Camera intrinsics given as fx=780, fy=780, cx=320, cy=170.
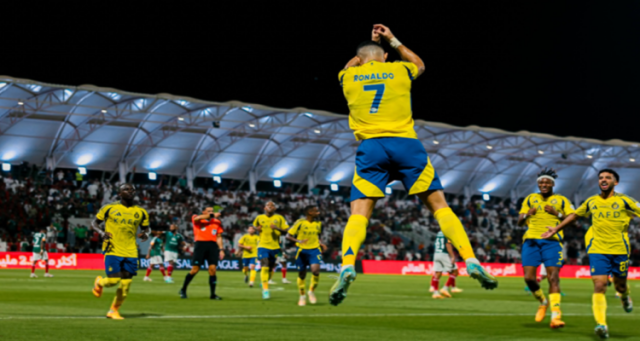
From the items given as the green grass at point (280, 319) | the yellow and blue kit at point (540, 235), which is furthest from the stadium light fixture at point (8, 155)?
the yellow and blue kit at point (540, 235)

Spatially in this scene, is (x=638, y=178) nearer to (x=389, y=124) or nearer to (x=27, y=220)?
(x=27, y=220)

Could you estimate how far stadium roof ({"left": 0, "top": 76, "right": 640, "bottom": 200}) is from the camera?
156 ft

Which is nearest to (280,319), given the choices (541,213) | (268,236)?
(541,213)

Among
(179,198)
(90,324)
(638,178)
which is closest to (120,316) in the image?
(90,324)

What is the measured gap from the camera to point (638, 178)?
7450 centimetres

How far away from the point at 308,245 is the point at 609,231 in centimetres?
903

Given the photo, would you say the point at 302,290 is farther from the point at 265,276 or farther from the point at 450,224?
the point at 450,224

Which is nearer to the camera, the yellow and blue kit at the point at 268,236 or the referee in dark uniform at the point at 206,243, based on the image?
the referee in dark uniform at the point at 206,243

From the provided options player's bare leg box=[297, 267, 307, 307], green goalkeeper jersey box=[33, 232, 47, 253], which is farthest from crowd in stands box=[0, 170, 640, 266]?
player's bare leg box=[297, 267, 307, 307]

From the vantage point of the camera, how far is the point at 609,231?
12.1 meters

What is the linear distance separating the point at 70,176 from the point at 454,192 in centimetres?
3499

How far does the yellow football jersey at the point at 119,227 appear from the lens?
14164mm

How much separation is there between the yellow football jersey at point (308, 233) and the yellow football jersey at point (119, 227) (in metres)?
6.18

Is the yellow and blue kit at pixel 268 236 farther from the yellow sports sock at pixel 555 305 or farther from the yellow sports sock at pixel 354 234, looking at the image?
the yellow sports sock at pixel 354 234
